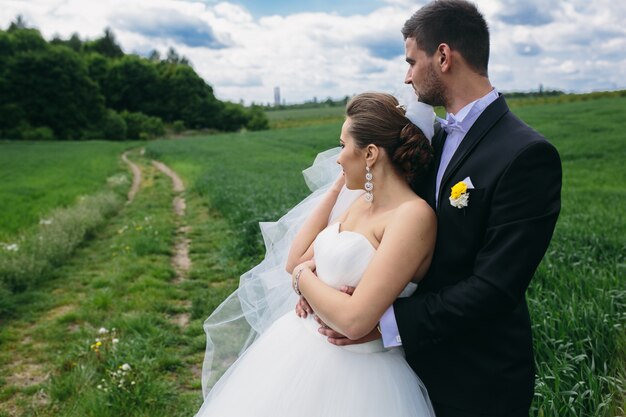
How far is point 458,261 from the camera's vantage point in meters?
2.16

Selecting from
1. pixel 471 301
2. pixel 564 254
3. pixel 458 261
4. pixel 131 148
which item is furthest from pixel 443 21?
pixel 131 148

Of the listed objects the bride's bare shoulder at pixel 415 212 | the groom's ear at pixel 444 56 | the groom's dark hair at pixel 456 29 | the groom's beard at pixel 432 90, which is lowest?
the bride's bare shoulder at pixel 415 212

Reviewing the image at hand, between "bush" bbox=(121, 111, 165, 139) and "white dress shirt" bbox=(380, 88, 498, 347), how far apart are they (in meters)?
72.1

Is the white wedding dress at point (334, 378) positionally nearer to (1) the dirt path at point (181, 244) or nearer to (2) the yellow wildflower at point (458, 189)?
(2) the yellow wildflower at point (458, 189)

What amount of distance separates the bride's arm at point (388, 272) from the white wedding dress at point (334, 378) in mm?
179

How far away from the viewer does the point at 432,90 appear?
7.68 feet

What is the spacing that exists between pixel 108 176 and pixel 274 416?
2311cm

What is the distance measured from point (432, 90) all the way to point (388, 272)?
0.84m

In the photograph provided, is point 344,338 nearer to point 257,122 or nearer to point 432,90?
point 432,90

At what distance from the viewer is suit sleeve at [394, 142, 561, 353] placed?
1.92 metres

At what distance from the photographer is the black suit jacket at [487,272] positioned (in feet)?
6.36

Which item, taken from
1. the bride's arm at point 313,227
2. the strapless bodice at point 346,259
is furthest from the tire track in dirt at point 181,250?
the strapless bodice at point 346,259

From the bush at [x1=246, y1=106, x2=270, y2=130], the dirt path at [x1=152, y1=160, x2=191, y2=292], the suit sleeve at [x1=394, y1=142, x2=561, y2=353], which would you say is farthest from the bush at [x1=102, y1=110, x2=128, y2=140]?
the suit sleeve at [x1=394, y1=142, x2=561, y2=353]

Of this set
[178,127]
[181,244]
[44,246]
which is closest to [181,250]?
Result: [181,244]
